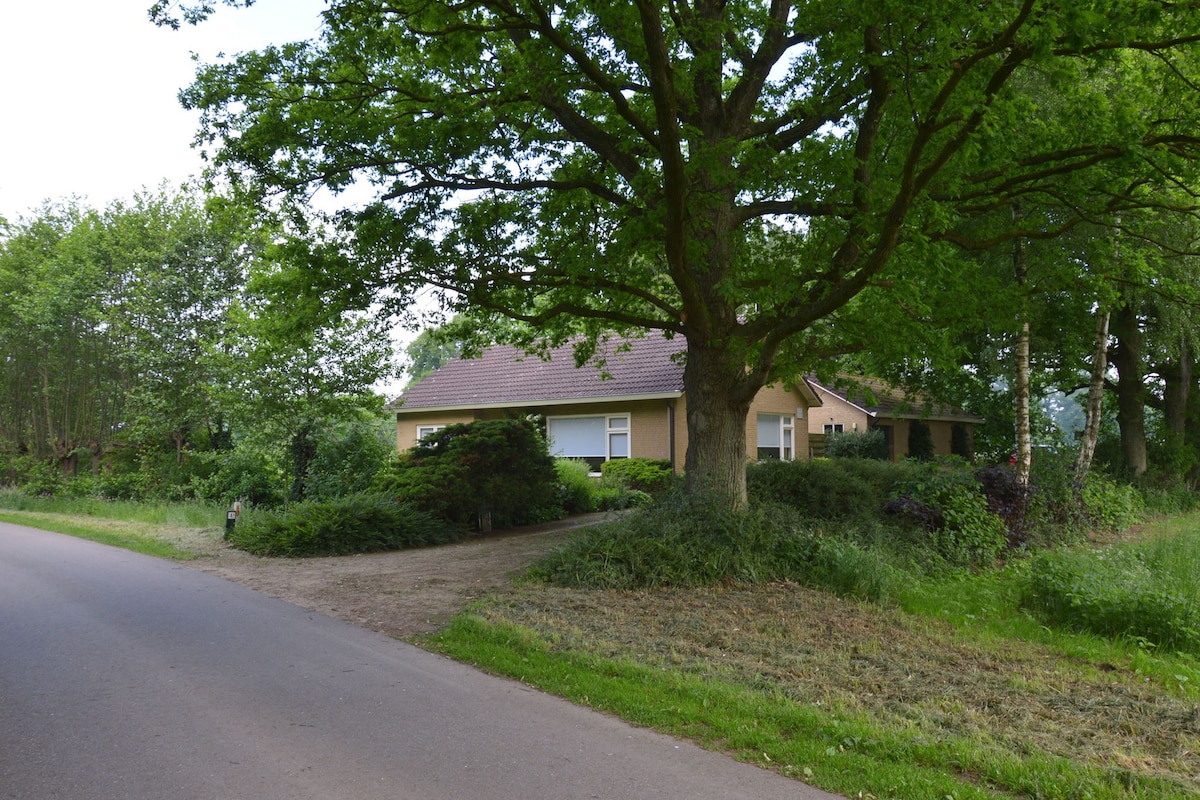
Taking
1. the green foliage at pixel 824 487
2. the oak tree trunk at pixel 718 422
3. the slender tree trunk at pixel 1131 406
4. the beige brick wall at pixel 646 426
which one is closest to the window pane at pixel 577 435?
the beige brick wall at pixel 646 426

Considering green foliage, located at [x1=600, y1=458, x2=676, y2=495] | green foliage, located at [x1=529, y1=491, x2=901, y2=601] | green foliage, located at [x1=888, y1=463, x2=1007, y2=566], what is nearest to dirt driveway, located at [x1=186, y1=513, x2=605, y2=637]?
green foliage, located at [x1=529, y1=491, x2=901, y2=601]

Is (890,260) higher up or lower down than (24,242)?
lower down

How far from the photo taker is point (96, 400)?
99.9 ft

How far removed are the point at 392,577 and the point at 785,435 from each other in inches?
820

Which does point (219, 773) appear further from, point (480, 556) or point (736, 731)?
point (480, 556)

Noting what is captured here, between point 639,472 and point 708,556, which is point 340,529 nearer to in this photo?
point 708,556

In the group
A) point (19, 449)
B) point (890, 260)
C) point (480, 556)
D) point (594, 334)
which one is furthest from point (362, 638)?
point (19, 449)

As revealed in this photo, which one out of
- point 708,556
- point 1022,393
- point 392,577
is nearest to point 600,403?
point 1022,393

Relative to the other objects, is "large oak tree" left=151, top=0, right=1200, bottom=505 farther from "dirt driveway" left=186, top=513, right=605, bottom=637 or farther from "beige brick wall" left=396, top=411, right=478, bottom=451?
"beige brick wall" left=396, top=411, right=478, bottom=451

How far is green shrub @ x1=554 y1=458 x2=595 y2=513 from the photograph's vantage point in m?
20.7

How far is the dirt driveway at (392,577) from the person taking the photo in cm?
958

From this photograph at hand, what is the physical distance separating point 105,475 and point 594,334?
793 inches

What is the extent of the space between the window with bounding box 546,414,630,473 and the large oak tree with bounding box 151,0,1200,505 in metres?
12.3

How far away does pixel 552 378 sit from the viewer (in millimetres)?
28672
